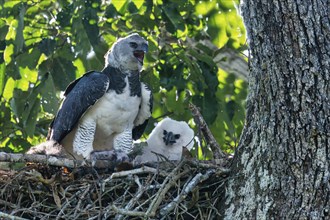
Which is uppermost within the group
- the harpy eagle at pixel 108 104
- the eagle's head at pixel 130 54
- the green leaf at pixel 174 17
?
the green leaf at pixel 174 17

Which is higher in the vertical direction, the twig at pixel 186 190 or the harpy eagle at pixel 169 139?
the harpy eagle at pixel 169 139

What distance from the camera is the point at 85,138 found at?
21.8ft

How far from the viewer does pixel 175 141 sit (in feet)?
24.2

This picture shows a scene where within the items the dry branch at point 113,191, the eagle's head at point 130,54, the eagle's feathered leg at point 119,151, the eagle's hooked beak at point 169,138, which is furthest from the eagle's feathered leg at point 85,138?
the dry branch at point 113,191

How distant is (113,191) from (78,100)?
1211 millimetres

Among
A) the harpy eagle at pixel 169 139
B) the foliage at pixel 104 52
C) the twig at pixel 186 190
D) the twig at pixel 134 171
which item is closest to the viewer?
the twig at pixel 186 190

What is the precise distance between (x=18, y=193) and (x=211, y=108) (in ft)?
9.63

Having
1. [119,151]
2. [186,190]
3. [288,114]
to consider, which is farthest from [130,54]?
[288,114]

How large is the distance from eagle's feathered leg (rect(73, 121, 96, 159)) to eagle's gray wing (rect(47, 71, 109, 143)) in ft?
0.30

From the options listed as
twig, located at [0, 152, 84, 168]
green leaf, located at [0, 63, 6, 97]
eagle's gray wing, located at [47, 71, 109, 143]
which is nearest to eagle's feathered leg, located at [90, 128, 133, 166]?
twig, located at [0, 152, 84, 168]

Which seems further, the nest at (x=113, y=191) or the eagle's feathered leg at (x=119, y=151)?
the eagle's feathered leg at (x=119, y=151)

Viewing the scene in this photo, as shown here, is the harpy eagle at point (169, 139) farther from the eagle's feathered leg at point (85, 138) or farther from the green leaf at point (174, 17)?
the green leaf at point (174, 17)

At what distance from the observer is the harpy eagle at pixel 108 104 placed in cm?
659

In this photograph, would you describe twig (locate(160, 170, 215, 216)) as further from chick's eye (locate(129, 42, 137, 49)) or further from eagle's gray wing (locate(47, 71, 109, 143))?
chick's eye (locate(129, 42, 137, 49))
